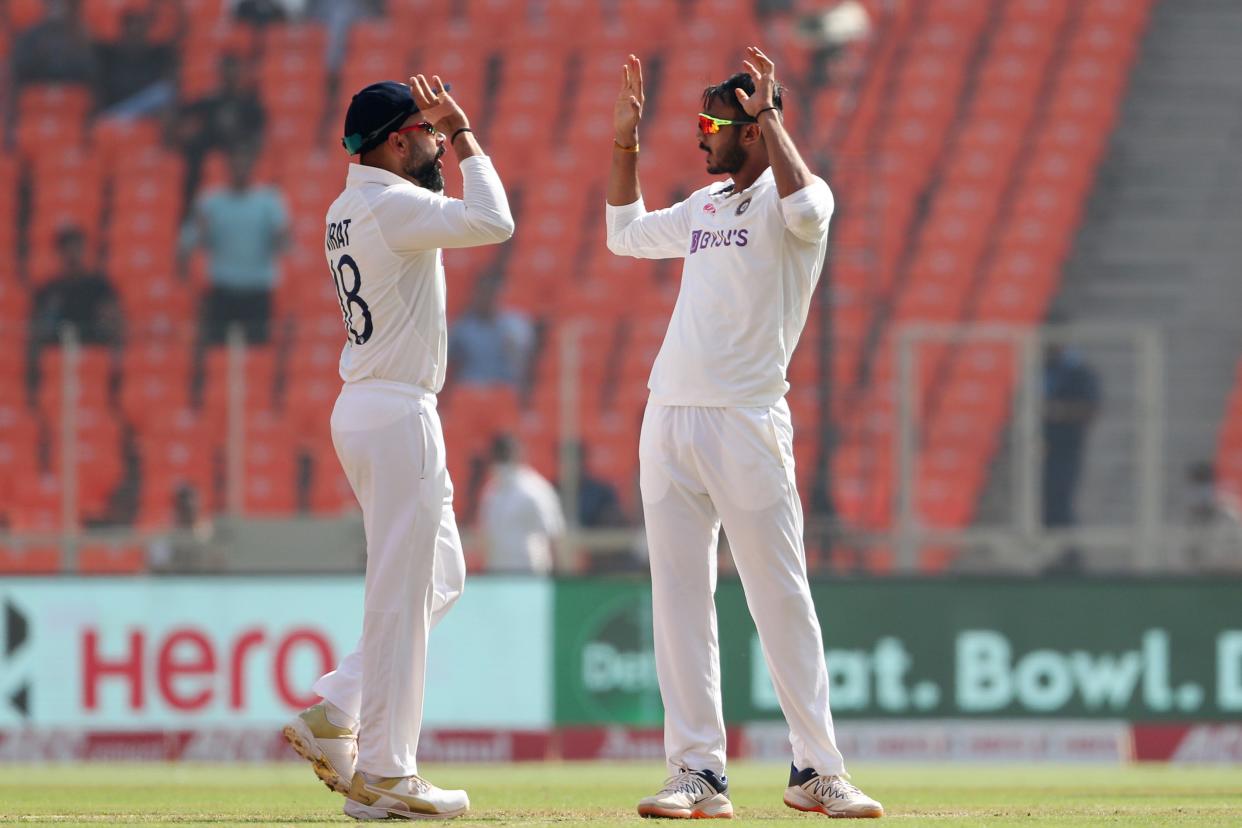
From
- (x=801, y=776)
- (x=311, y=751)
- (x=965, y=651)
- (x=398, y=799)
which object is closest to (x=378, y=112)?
(x=311, y=751)

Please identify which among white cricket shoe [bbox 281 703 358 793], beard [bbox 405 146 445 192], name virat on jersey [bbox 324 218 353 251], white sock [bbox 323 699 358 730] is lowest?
white cricket shoe [bbox 281 703 358 793]

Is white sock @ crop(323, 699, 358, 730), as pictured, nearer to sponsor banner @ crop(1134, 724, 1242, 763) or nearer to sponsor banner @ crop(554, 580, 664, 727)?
sponsor banner @ crop(554, 580, 664, 727)

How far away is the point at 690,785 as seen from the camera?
6223 mm

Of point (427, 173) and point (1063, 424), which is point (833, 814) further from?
point (1063, 424)

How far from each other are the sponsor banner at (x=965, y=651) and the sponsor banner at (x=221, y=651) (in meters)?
0.30

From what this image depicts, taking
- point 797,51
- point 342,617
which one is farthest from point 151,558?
point 797,51

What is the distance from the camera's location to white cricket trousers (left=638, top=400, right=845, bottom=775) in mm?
6258

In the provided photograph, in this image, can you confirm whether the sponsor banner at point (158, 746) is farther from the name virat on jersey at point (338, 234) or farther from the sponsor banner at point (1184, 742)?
the name virat on jersey at point (338, 234)

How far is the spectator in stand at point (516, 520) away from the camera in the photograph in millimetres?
13141

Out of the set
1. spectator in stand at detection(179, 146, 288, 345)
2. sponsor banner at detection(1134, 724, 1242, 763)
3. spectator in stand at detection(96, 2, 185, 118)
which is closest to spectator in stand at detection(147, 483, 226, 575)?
spectator in stand at detection(179, 146, 288, 345)

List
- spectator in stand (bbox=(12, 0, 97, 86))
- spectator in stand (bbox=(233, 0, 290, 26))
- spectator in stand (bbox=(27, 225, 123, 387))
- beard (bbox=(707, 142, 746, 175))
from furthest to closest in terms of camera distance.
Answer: spectator in stand (bbox=(233, 0, 290, 26)) < spectator in stand (bbox=(12, 0, 97, 86)) < spectator in stand (bbox=(27, 225, 123, 387)) < beard (bbox=(707, 142, 746, 175))

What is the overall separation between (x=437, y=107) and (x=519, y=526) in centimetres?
718

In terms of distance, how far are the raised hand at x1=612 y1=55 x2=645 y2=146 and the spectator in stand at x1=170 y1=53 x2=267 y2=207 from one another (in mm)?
12027

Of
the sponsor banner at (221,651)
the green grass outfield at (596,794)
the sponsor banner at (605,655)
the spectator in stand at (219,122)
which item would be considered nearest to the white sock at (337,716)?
the green grass outfield at (596,794)
